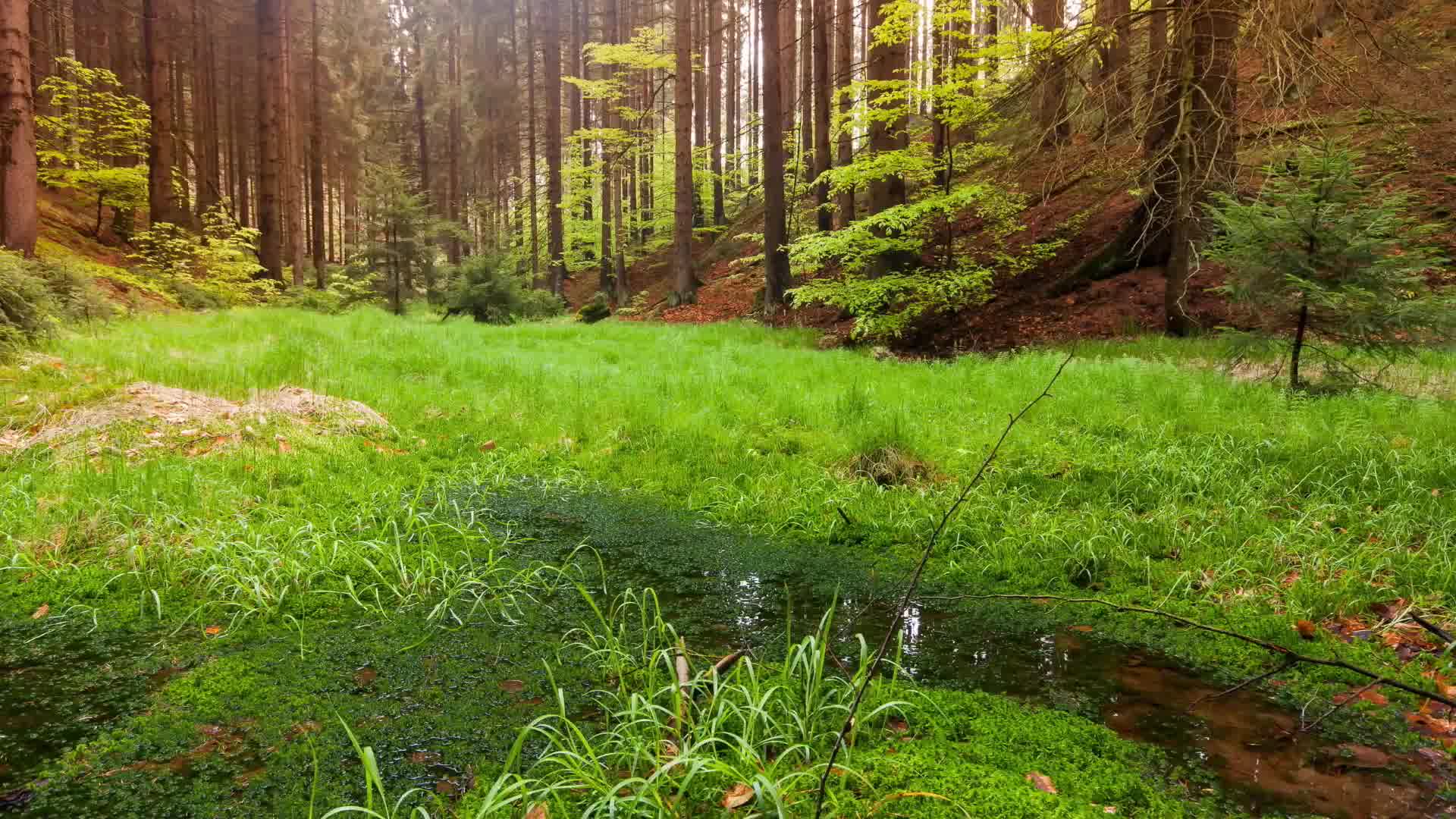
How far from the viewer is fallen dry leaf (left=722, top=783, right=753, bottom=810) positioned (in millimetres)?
1870

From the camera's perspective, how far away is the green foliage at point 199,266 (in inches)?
596

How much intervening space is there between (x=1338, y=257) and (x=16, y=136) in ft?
55.9

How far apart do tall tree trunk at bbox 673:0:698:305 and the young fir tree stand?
1428 cm

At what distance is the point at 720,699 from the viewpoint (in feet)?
7.47

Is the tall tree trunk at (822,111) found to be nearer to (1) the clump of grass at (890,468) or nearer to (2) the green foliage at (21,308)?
(1) the clump of grass at (890,468)

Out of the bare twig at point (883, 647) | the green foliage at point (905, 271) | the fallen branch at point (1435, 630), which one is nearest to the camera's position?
the bare twig at point (883, 647)

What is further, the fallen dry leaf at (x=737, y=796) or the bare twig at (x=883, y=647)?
the fallen dry leaf at (x=737, y=796)

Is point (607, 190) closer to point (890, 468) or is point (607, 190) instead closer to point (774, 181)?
point (774, 181)

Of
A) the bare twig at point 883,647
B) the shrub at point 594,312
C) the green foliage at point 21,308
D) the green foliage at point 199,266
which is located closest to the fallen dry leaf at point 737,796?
the bare twig at point 883,647

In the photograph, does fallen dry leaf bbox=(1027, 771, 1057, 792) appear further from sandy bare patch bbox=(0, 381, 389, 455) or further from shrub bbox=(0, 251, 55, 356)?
shrub bbox=(0, 251, 55, 356)

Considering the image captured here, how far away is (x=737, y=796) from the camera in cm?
191

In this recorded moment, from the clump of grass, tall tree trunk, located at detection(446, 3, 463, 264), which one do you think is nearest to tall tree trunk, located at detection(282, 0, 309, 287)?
tall tree trunk, located at detection(446, 3, 463, 264)

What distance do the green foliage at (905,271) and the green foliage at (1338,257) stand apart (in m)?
4.02

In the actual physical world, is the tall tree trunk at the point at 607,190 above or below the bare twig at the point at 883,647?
above
